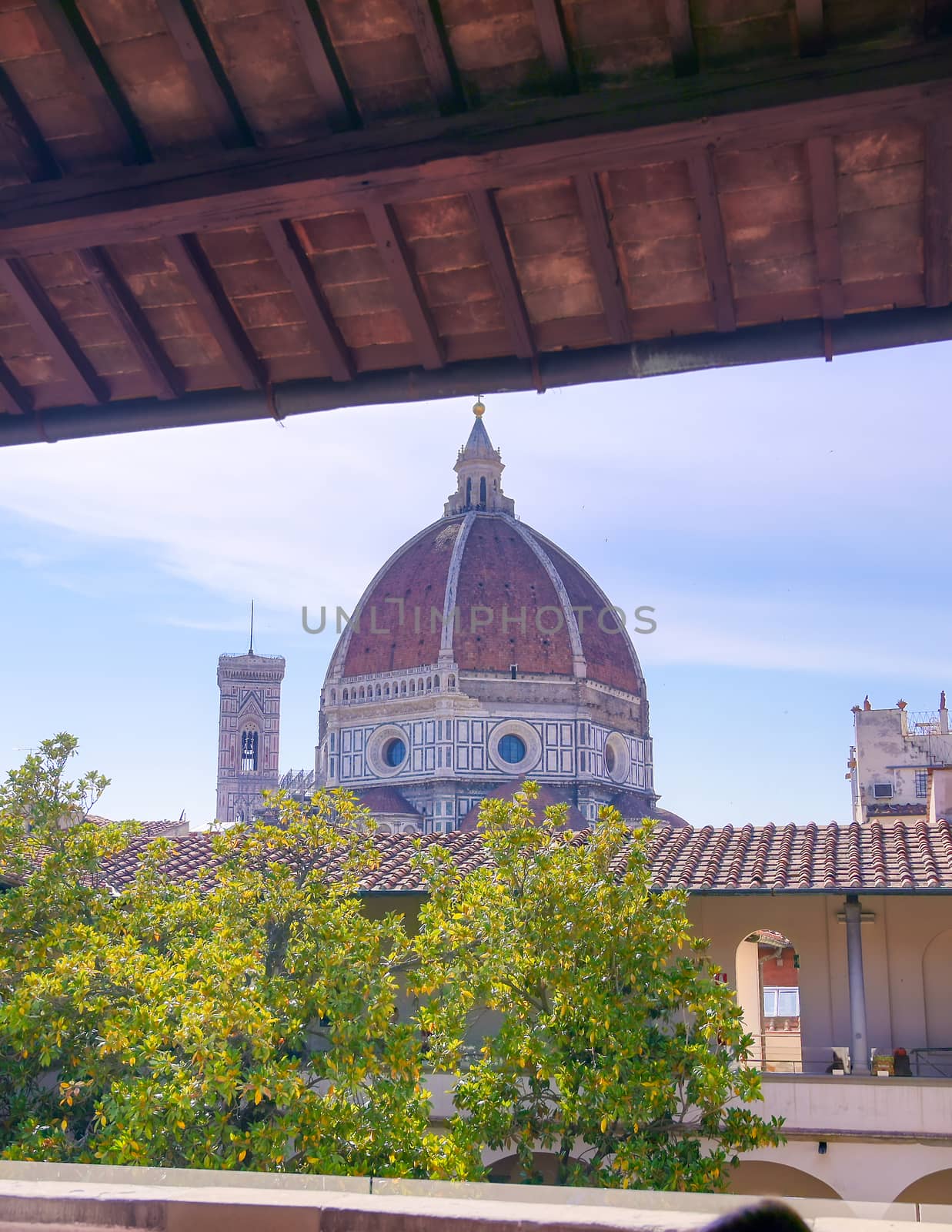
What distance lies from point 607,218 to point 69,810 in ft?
33.1

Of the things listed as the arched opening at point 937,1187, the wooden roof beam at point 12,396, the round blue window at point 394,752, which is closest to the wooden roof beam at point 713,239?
the wooden roof beam at point 12,396

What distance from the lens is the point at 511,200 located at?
13.8 ft

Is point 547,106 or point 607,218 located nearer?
point 547,106

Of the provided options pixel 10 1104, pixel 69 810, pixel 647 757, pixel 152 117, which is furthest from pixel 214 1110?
pixel 647 757

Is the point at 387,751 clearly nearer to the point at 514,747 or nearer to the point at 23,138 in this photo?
the point at 514,747

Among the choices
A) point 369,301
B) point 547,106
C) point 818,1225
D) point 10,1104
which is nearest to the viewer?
point 818,1225

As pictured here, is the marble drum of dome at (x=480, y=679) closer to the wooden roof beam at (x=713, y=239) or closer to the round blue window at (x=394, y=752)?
the round blue window at (x=394, y=752)

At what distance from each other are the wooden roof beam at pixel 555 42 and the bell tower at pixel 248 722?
302 feet

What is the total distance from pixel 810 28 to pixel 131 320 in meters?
2.42

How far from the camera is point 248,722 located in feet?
314

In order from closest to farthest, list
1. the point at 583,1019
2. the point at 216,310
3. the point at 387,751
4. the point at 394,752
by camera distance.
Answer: the point at 216,310, the point at 583,1019, the point at 394,752, the point at 387,751

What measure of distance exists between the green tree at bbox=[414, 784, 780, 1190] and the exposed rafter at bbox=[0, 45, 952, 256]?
23.9ft

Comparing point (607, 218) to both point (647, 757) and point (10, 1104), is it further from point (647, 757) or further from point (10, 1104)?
point (647, 757)

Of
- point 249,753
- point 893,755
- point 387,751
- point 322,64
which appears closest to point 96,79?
point 322,64
